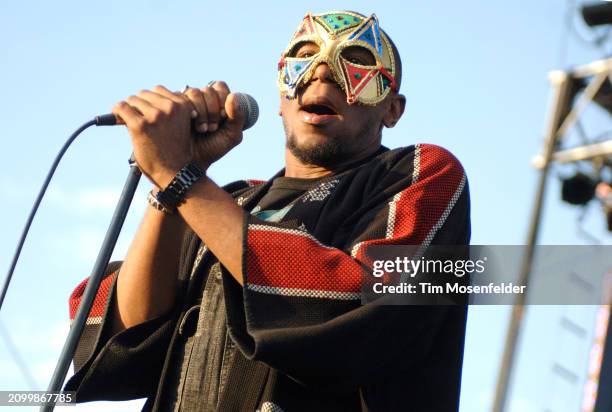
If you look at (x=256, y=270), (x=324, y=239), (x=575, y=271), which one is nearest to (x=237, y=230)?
(x=256, y=270)

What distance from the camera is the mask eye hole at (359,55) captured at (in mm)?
4842

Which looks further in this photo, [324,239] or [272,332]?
[324,239]

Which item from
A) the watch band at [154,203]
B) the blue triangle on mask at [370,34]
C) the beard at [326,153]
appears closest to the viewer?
the watch band at [154,203]

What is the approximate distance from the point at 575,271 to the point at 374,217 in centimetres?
253

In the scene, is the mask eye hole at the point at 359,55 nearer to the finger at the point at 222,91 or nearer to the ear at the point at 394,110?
the ear at the point at 394,110

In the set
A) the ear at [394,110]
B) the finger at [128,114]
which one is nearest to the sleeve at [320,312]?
the finger at [128,114]

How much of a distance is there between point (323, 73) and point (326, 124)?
0.21 meters

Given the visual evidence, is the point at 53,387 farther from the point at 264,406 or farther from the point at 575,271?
the point at 575,271

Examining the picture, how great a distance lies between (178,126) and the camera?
3.85m

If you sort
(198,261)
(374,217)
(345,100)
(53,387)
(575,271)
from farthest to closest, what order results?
1. (575,271)
2. (345,100)
3. (198,261)
4. (374,217)
5. (53,387)

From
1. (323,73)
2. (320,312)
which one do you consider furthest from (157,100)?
(323,73)

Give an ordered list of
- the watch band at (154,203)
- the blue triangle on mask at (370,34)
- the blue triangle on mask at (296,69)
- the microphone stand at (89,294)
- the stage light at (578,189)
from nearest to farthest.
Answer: the microphone stand at (89,294), the watch band at (154,203), the blue triangle on mask at (296,69), the blue triangle on mask at (370,34), the stage light at (578,189)

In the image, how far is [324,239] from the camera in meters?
4.15

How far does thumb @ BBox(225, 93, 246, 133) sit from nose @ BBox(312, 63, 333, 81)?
82 centimetres
